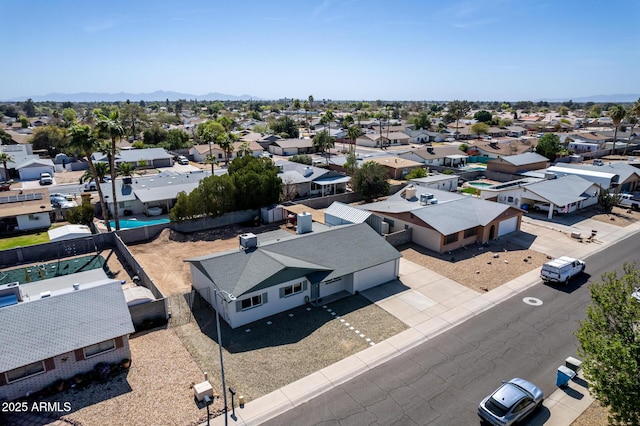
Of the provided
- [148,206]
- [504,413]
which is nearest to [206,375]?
[504,413]

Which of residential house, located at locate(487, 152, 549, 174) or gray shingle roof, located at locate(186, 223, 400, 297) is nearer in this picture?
gray shingle roof, located at locate(186, 223, 400, 297)

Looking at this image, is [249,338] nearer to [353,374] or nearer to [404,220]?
[353,374]

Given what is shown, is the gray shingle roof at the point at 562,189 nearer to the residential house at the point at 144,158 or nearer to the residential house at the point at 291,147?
the residential house at the point at 291,147

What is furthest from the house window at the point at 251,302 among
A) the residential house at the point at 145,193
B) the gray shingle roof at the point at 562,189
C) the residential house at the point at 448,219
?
the gray shingle roof at the point at 562,189

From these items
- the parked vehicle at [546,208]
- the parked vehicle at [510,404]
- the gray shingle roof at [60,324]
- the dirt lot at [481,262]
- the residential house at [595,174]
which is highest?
the residential house at [595,174]

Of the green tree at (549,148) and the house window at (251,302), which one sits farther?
the green tree at (549,148)

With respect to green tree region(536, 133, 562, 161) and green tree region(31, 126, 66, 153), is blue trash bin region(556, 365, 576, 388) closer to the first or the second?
green tree region(536, 133, 562, 161)

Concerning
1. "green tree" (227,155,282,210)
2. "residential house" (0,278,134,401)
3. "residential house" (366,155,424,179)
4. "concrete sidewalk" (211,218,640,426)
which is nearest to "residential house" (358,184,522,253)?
"concrete sidewalk" (211,218,640,426)
